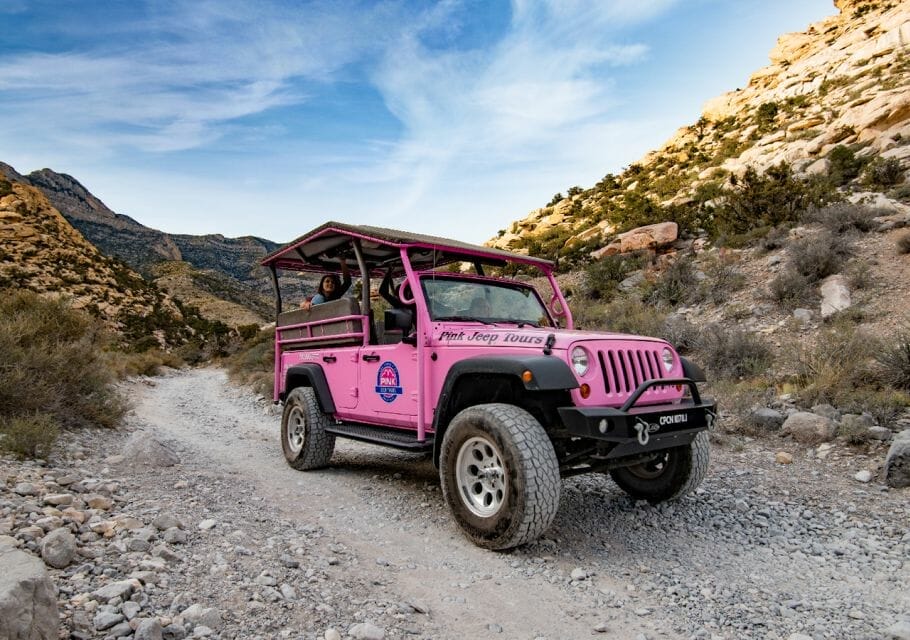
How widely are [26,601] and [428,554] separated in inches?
87.3

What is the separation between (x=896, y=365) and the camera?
6.28 metres

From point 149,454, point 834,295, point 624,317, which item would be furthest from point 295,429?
point 834,295

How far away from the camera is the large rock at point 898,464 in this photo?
4.41m

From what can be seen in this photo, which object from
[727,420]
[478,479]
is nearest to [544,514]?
[478,479]

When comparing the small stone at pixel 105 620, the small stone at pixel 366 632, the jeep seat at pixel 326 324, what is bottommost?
the small stone at pixel 366 632

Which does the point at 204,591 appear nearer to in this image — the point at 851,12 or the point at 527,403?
the point at 527,403

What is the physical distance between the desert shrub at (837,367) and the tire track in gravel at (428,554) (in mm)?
4120

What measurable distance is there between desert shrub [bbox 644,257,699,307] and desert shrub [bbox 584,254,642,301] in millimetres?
1430

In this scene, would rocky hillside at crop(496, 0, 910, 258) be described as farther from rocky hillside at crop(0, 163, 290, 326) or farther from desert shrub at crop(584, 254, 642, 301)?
rocky hillside at crop(0, 163, 290, 326)

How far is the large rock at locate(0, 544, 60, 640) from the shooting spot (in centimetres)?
182

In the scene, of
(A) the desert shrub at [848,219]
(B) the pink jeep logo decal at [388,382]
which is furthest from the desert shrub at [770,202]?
(B) the pink jeep logo decal at [388,382]

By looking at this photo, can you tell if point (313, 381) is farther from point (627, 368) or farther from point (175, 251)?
point (175, 251)

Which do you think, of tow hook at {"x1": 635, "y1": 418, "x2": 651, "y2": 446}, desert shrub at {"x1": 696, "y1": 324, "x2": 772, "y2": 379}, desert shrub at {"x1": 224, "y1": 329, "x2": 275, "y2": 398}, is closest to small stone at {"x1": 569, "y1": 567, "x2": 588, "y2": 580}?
tow hook at {"x1": 635, "y1": 418, "x2": 651, "y2": 446}

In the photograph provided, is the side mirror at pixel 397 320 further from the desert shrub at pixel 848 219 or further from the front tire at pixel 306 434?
the desert shrub at pixel 848 219
